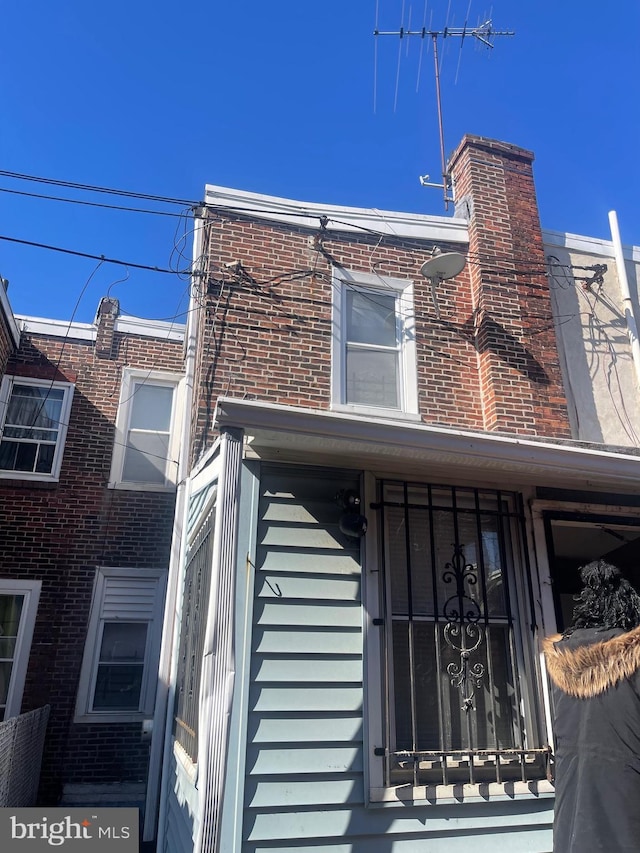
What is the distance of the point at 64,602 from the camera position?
769cm

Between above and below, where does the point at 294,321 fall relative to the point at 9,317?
below

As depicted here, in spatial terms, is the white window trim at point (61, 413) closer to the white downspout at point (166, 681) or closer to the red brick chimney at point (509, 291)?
the white downspout at point (166, 681)

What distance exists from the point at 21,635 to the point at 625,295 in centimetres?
795

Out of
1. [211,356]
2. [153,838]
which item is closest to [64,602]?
[153,838]

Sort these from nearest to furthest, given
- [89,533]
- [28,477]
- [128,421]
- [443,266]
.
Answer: [443,266]
[89,533]
[28,477]
[128,421]

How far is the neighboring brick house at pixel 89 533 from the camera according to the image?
728cm

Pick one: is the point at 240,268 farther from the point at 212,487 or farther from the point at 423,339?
the point at 212,487

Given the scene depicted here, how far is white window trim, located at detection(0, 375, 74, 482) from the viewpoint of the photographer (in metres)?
8.25

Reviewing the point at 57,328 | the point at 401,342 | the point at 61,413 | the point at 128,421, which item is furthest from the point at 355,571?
the point at 57,328

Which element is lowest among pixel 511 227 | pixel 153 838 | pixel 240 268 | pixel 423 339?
pixel 153 838

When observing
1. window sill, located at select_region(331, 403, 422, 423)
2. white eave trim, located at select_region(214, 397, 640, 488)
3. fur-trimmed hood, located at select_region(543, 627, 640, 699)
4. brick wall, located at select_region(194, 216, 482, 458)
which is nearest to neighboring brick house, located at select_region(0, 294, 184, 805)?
brick wall, located at select_region(194, 216, 482, 458)

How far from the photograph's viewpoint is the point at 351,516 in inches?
157

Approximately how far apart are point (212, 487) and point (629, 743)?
8.29 ft

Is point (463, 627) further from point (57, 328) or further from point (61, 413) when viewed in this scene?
point (57, 328)
